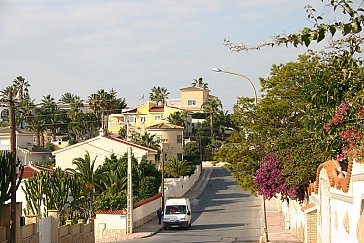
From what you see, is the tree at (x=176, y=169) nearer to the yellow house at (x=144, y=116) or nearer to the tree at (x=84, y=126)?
the yellow house at (x=144, y=116)

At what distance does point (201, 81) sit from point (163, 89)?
14247 mm

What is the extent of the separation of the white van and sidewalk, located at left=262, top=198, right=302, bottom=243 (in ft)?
20.2

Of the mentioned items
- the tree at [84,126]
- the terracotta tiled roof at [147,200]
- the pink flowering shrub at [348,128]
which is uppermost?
the tree at [84,126]

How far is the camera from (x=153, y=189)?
61531 millimetres

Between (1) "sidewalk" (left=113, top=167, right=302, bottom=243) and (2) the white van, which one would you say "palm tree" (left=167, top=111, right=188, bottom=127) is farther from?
(2) the white van

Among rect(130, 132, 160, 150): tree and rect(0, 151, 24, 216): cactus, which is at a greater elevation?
rect(130, 132, 160, 150): tree

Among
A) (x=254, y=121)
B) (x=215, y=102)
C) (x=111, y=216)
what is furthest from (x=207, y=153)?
(x=254, y=121)

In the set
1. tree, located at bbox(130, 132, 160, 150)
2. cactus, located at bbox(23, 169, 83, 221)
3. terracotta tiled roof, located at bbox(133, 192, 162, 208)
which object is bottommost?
terracotta tiled roof, located at bbox(133, 192, 162, 208)

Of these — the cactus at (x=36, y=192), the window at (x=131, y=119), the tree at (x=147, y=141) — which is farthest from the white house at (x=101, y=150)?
the window at (x=131, y=119)

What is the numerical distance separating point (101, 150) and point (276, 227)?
113 ft

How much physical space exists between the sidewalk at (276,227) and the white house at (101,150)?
52.6ft

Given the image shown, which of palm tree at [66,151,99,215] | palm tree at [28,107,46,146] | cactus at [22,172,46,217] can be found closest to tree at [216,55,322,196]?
cactus at [22,172,46,217]

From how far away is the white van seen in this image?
47750 mm

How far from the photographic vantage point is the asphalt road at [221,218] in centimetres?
4084
